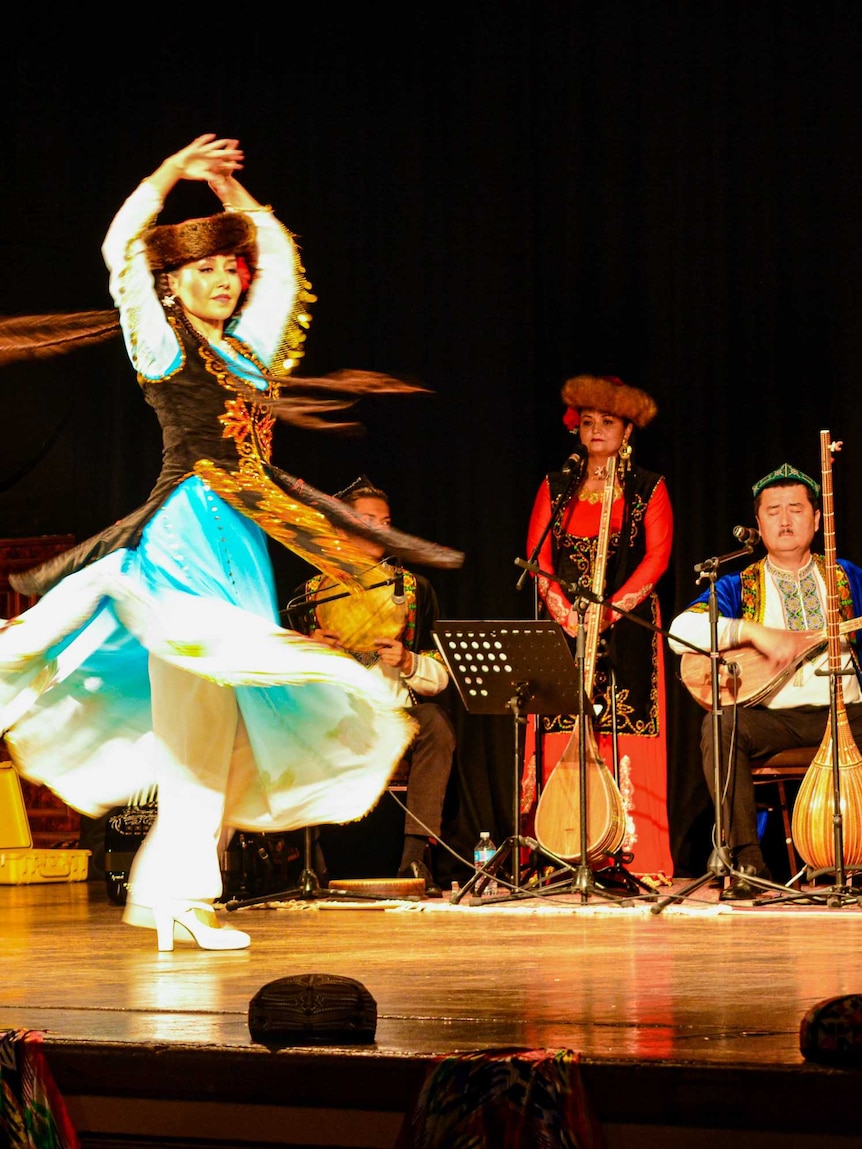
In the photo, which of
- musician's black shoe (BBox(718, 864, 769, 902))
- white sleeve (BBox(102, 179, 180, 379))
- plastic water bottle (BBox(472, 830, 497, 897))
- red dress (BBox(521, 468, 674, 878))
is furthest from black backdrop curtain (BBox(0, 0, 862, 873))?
white sleeve (BBox(102, 179, 180, 379))

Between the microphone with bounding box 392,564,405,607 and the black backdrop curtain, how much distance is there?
20.0 inches

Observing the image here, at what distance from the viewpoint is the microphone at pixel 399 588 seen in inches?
251

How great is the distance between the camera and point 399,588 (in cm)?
646

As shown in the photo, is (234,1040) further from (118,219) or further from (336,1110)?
(118,219)

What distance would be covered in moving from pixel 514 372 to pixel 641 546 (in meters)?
1.05

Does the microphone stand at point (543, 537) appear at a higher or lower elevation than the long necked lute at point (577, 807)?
higher

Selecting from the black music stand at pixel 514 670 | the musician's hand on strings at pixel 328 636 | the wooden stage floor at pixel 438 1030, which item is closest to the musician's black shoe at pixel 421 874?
the black music stand at pixel 514 670

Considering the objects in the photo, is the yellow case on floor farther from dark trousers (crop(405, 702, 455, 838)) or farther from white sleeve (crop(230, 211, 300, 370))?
white sleeve (crop(230, 211, 300, 370))

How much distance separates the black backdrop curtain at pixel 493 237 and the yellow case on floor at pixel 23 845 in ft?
4.21

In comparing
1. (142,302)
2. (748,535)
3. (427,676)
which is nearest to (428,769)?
(427,676)

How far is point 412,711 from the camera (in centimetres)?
623

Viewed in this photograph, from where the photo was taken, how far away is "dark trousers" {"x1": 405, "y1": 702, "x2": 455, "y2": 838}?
6.14 metres

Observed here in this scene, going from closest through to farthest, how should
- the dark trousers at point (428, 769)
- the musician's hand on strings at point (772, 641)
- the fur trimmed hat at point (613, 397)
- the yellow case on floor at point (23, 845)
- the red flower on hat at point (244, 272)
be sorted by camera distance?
the red flower on hat at point (244, 272) < the musician's hand on strings at point (772, 641) < the dark trousers at point (428, 769) < the fur trimmed hat at point (613, 397) < the yellow case on floor at point (23, 845)

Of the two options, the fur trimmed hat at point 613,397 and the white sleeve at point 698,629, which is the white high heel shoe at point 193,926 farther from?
the fur trimmed hat at point 613,397
